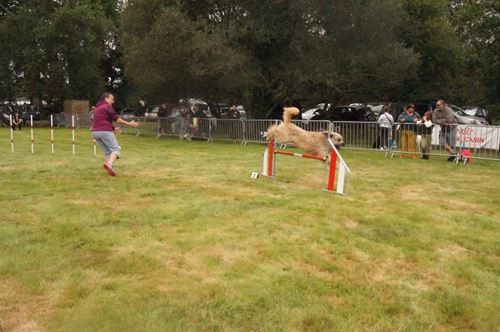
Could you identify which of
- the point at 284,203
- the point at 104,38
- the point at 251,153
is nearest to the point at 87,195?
the point at 284,203

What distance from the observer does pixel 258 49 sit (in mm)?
20672

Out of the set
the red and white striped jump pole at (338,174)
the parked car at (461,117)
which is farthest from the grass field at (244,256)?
the parked car at (461,117)

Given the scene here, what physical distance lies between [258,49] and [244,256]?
16.8 m

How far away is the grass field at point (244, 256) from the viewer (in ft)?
12.3

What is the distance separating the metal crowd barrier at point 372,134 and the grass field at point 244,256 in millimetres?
5283

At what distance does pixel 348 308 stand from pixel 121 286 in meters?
1.99

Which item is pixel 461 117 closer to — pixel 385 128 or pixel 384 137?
pixel 384 137

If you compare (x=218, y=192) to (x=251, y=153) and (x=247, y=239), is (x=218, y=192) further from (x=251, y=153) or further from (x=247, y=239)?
(x=251, y=153)

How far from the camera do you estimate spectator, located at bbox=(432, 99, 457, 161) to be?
14102 mm

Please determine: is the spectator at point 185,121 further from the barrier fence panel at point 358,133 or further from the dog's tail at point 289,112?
the dog's tail at point 289,112

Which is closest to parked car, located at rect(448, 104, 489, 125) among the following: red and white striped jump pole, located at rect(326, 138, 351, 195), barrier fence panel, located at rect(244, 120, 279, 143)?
barrier fence panel, located at rect(244, 120, 279, 143)

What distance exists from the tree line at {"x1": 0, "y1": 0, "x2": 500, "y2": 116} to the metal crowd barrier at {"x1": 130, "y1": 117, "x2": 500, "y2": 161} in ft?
6.52

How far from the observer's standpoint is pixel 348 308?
388cm

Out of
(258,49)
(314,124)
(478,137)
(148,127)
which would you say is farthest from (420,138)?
(148,127)
